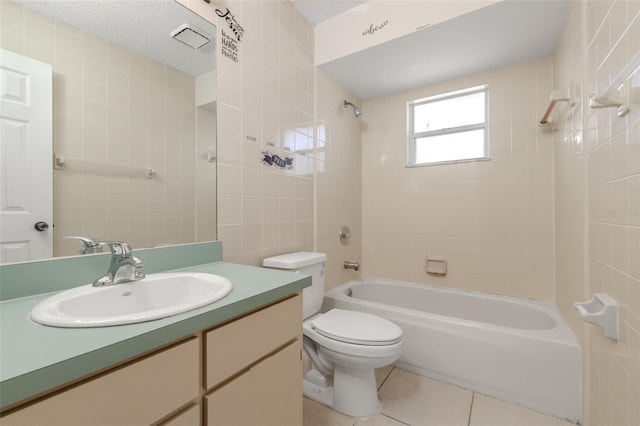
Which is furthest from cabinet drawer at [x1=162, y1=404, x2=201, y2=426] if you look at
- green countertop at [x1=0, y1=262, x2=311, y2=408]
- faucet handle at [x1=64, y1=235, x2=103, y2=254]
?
faucet handle at [x1=64, y1=235, x2=103, y2=254]

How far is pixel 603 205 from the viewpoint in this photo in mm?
1052

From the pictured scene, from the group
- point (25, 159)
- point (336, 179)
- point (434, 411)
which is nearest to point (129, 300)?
point (25, 159)

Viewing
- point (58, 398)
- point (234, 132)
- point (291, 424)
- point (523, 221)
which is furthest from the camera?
point (523, 221)

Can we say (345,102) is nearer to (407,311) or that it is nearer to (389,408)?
(407,311)

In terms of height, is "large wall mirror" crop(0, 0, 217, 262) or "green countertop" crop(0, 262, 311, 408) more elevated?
"large wall mirror" crop(0, 0, 217, 262)

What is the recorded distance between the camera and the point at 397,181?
2566mm

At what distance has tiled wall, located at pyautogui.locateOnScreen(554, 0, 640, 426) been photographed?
31.7 inches

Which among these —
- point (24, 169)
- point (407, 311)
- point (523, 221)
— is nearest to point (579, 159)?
point (523, 221)

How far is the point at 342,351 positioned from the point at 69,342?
109 centimetres

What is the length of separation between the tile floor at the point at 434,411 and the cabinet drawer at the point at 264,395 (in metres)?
0.53

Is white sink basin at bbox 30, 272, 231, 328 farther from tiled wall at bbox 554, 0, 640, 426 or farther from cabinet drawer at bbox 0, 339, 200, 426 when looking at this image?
tiled wall at bbox 554, 0, 640, 426

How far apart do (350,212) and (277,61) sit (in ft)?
4.48

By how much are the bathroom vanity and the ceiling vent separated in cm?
113

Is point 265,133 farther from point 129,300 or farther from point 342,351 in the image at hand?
point 342,351
